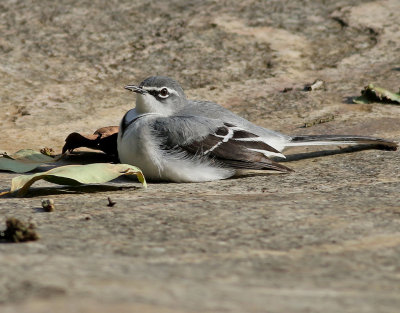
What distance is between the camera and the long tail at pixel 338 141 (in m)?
6.17

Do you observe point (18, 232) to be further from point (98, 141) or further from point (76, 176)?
point (98, 141)

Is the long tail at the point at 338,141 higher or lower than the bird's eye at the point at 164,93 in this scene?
lower

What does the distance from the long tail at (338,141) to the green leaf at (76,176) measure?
1626mm

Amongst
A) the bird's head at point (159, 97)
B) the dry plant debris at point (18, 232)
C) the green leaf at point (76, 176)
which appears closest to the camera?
the dry plant debris at point (18, 232)

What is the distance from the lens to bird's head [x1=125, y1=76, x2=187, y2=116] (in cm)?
612

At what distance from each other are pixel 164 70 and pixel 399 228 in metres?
5.35

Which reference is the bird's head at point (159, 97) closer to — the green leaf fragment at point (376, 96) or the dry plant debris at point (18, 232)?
the green leaf fragment at point (376, 96)

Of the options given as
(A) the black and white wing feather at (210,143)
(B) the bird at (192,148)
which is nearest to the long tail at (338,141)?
(B) the bird at (192,148)

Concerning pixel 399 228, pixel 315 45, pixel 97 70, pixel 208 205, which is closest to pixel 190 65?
pixel 97 70

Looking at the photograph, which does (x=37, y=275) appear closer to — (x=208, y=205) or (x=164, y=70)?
(x=208, y=205)

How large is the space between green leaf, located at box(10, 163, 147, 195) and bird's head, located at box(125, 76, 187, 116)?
0.89 metres

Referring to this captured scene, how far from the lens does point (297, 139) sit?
247 inches

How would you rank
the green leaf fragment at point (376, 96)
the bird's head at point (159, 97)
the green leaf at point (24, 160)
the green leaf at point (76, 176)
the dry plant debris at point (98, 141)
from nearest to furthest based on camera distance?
the green leaf at point (76, 176), the green leaf at point (24, 160), the bird's head at point (159, 97), the dry plant debris at point (98, 141), the green leaf fragment at point (376, 96)

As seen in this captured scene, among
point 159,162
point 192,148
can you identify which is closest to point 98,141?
point 159,162
